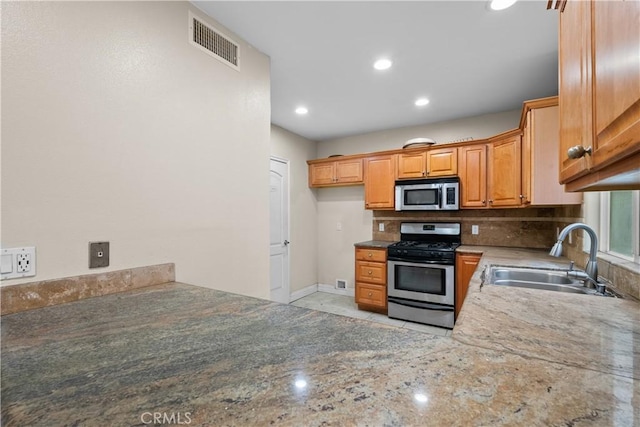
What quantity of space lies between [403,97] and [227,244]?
2380mm

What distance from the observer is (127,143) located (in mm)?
1344

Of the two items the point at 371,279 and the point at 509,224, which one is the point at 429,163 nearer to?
the point at 509,224

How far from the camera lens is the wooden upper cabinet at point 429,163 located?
11.1 ft

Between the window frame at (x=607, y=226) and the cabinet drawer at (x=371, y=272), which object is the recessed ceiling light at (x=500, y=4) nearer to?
the window frame at (x=607, y=226)

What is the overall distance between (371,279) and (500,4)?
2.94 metres

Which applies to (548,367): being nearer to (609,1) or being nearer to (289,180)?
(609,1)

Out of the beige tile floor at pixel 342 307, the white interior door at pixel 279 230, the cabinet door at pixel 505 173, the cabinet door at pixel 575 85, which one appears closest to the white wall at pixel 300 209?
the white interior door at pixel 279 230

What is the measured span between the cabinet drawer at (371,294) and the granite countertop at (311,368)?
2652 mm

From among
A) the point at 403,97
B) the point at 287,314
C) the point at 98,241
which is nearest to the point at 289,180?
the point at 403,97

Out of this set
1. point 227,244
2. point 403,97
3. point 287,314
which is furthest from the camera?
point 403,97

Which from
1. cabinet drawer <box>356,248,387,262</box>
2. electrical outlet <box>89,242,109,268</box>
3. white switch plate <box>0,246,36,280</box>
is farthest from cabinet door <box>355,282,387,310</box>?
white switch plate <box>0,246,36,280</box>

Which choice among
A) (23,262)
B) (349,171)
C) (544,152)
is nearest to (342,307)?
(349,171)

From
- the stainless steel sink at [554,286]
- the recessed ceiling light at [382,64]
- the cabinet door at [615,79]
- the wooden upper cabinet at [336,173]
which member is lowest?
the stainless steel sink at [554,286]

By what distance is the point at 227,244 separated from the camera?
1842 mm
